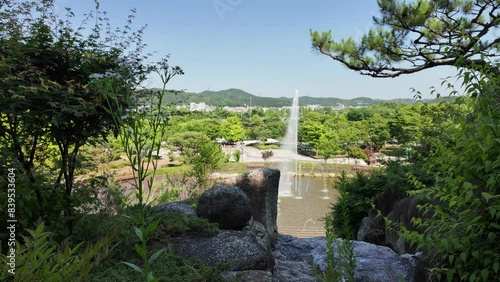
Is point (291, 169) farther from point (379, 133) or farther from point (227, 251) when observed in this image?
point (227, 251)

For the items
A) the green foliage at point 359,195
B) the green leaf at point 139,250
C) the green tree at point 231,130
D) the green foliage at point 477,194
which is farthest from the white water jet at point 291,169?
the green leaf at point 139,250

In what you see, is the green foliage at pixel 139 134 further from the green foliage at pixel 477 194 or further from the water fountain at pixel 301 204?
the water fountain at pixel 301 204

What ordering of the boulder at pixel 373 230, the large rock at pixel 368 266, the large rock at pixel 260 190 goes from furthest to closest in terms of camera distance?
the large rock at pixel 260 190 < the boulder at pixel 373 230 < the large rock at pixel 368 266

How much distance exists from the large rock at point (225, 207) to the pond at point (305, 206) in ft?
8.83

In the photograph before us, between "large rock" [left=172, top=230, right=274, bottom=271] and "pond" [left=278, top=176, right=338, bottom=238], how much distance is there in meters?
3.72

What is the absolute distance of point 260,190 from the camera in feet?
21.6

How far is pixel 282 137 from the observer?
5294cm

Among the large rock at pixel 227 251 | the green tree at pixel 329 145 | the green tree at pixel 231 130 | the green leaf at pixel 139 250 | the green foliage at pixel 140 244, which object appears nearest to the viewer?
the green leaf at pixel 139 250

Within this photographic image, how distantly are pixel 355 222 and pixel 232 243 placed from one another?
5.12 m

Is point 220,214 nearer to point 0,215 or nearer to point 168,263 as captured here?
point 168,263

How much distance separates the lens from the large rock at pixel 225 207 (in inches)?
174

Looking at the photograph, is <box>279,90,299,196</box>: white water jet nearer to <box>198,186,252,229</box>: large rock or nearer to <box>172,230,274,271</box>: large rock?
<box>198,186,252,229</box>: large rock

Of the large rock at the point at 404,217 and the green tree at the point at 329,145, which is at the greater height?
the large rock at the point at 404,217

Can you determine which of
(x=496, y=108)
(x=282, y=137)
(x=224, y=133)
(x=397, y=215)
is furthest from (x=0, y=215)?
(x=282, y=137)
